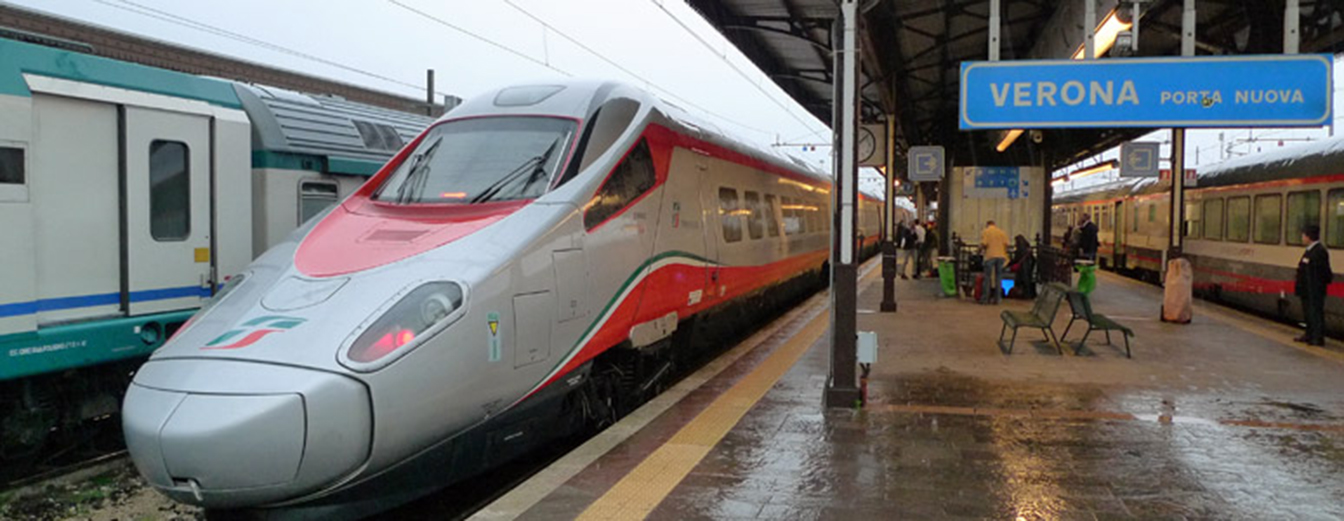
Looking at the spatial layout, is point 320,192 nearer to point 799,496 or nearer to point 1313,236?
point 799,496

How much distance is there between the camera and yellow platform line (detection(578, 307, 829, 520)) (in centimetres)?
461

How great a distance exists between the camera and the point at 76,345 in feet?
19.6

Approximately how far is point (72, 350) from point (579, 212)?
341 cm

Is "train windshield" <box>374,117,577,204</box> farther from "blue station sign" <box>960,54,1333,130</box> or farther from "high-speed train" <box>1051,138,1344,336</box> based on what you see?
"high-speed train" <box>1051,138,1344,336</box>

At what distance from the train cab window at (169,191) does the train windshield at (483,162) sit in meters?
1.70

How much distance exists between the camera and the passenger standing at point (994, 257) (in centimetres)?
1470

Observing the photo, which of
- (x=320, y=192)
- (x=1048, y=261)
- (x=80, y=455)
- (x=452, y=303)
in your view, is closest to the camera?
(x=452, y=303)

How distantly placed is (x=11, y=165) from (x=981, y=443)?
620 cm

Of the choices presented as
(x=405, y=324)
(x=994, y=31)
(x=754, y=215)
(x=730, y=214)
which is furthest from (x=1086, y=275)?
(x=405, y=324)

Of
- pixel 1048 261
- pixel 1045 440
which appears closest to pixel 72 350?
pixel 1045 440

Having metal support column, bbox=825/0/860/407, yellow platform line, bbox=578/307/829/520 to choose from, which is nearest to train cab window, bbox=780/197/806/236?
yellow platform line, bbox=578/307/829/520

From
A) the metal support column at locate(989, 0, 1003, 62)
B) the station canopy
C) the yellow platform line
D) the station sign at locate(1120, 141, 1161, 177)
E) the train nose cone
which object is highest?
the station canopy

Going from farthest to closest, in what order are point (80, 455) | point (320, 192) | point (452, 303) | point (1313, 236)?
1. point (1313, 236)
2. point (320, 192)
3. point (80, 455)
4. point (452, 303)

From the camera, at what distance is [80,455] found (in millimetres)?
6887
